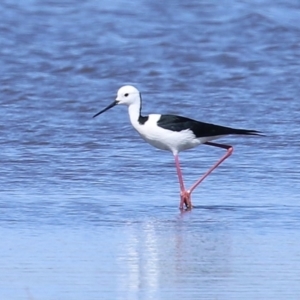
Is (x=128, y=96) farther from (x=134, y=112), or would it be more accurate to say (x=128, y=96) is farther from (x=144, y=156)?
(x=144, y=156)

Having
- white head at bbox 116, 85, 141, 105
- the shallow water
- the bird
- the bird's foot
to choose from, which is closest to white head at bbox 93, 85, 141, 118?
white head at bbox 116, 85, 141, 105

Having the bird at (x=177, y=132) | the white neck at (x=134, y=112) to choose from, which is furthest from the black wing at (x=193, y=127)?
the white neck at (x=134, y=112)

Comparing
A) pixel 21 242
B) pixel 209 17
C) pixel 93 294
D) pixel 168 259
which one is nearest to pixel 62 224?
pixel 21 242

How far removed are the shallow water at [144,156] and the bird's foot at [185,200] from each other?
79 mm

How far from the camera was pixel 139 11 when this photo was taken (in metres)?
15.8

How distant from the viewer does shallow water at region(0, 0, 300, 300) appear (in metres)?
5.72

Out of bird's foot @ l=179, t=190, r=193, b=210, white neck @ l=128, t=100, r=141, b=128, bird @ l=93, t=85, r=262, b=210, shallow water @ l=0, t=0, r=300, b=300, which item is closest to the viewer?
shallow water @ l=0, t=0, r=300, b=300

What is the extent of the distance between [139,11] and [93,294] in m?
10.9

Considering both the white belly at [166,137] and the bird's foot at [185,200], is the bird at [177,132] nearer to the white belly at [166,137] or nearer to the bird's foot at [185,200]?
the white belly at [166,137]

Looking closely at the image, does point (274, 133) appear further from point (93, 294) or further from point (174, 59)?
point (93, 294)

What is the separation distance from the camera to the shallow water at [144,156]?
5.72m

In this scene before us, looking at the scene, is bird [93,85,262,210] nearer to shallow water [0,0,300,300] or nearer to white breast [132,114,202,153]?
white breast [132,114,202,153]

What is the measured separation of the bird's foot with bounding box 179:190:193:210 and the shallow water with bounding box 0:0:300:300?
0.08 metres

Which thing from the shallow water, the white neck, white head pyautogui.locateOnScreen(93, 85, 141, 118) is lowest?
the shallow water
